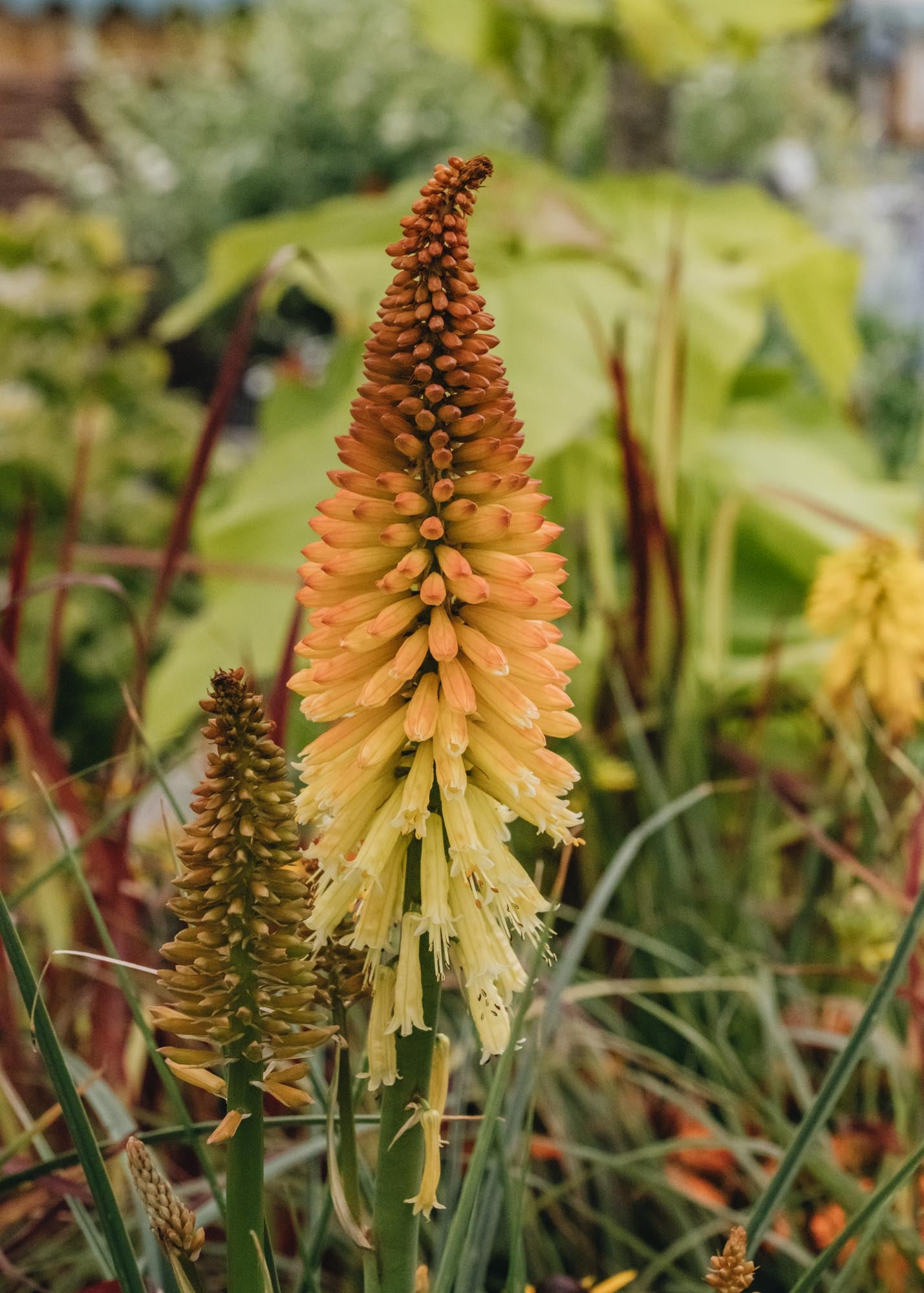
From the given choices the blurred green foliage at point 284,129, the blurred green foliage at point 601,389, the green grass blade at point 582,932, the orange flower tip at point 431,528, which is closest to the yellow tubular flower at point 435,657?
the orange flower tip at point 431,528

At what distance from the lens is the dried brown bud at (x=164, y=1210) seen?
0.58 m

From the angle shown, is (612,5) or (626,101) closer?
(612,5)

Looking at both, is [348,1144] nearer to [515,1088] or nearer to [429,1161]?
[429,1161]

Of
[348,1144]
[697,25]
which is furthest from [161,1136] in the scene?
[697,25]

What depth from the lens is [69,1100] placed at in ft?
1.96

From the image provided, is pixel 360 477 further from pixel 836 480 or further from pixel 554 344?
pixel 836 480

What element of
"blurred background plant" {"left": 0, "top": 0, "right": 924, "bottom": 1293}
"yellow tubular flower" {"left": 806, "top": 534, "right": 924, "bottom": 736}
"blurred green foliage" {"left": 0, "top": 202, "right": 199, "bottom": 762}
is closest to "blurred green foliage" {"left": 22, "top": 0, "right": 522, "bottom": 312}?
"blurred background plant" {"left": 0, "top": 0, "right": 924, "bottom": 1293}

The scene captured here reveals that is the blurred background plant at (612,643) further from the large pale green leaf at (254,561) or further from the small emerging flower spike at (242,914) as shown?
the small emerging flower spike at (242,914)

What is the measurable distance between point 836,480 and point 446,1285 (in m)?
2.12

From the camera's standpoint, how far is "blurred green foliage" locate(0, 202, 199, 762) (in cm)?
330

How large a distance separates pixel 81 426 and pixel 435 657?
3.39 meters

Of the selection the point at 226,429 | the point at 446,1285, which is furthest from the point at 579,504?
the point at 226,429

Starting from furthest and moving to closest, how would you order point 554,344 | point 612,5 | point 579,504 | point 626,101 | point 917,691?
point 626,101 < point 612,5 < point 579,504 < point 554,344 < point 917,691

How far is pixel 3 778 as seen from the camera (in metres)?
2.18
